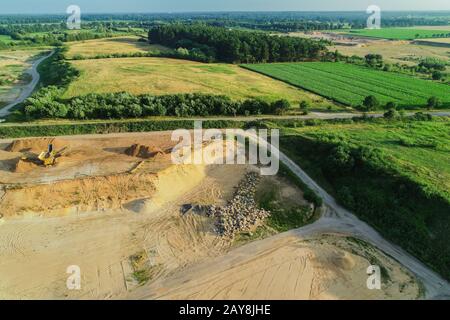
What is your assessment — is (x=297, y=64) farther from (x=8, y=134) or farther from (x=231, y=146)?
(x=8, y=134)

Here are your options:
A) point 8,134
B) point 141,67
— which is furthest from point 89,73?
point 8,134

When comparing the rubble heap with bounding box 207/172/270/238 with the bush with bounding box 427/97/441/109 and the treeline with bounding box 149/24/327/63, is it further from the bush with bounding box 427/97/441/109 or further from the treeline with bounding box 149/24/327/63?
the treeline with bounding box 149/24/327/63

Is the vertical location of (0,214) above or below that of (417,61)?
below

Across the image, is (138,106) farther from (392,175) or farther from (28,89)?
(392,175)

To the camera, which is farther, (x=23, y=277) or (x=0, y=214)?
(x=0, y=214)

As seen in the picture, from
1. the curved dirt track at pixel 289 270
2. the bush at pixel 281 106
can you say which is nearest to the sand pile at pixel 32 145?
the curved dirt track at pixel 289 270

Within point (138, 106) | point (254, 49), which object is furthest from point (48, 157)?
point (254, 49)
